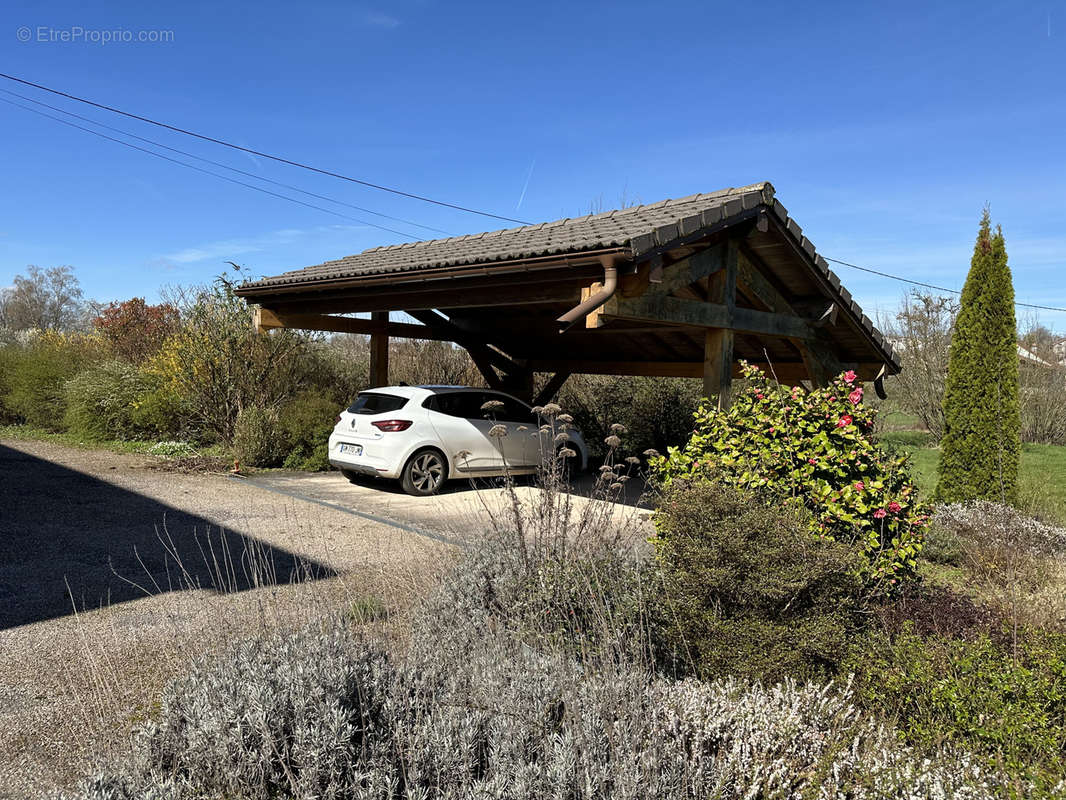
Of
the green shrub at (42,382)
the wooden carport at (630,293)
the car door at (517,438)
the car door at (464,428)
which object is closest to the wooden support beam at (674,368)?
the wooden carport at (630,293)

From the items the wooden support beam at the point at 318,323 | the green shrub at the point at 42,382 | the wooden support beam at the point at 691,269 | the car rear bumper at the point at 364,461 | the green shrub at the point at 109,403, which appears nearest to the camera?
the wooden support beam at the point at 691,269

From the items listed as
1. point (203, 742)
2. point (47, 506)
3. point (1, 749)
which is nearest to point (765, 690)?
point (203, 742)

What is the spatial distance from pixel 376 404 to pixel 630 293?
4.68 metres

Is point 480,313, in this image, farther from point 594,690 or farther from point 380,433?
point 594,690

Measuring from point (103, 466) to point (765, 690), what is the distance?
38.3ft

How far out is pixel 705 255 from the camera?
767 cm

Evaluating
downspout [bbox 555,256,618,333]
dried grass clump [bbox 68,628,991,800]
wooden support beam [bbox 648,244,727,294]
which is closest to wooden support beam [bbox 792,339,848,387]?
wooden support beam [bbox 648,244,727,294]

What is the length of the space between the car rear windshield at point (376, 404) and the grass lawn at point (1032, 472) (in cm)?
631

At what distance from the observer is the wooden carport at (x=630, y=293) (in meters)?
6.83

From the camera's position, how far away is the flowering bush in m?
4.85

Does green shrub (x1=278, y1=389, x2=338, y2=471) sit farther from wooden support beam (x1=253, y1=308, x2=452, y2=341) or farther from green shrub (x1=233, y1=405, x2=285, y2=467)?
wooden support beam (x1=253, y1=308, x2=452, y2=341)

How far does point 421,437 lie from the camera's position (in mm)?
9672

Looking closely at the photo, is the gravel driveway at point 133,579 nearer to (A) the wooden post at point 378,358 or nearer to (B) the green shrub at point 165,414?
(A) the wooden post at point 378,358

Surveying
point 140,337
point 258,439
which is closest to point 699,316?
point 258,439
